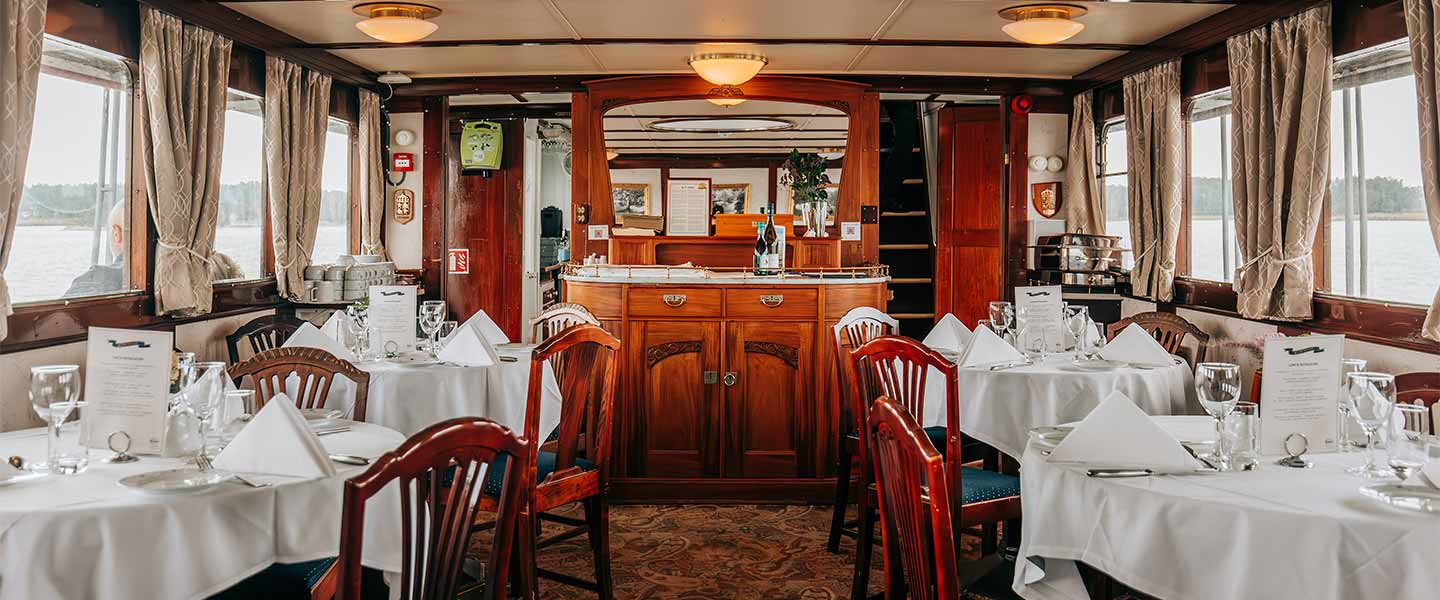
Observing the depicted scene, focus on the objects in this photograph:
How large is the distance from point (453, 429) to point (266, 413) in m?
0.73

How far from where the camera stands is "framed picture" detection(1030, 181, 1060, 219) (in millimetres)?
7691

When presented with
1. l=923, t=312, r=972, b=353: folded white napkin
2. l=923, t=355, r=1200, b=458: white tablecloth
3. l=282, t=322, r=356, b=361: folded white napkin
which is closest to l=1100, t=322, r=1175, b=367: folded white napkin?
l=923, t=355, r=1200, b=458: white tablecloth

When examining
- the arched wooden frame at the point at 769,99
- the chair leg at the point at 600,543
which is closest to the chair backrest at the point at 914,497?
the chair leg at the point at 600,543

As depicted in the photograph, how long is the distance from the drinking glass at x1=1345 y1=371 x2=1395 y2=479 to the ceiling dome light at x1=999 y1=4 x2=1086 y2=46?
3.31 m

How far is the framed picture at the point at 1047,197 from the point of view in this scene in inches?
303

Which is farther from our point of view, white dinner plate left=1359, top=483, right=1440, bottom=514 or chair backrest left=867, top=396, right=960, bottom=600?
white dinner plate left=1359, top=483, right=1440, bottom=514

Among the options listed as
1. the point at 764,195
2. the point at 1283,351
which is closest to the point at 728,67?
the point at 764,195

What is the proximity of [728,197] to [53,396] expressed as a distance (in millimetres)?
5268

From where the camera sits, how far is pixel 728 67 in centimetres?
609

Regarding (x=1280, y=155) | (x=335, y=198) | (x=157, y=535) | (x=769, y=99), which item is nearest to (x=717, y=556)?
(x=157, y=535)

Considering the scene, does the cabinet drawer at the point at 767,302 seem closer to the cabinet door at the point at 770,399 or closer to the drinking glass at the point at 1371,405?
the cabinet door at the point at 770,399

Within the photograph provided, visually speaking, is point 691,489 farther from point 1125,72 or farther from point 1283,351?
point 1125,72

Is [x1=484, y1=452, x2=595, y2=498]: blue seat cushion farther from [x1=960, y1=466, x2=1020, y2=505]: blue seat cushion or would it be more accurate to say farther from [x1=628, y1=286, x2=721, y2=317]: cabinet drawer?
[x1=628, y1=286, x2=721, y2=317]: cabinet drawer

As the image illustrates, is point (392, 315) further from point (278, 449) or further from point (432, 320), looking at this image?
point (278, 449)
